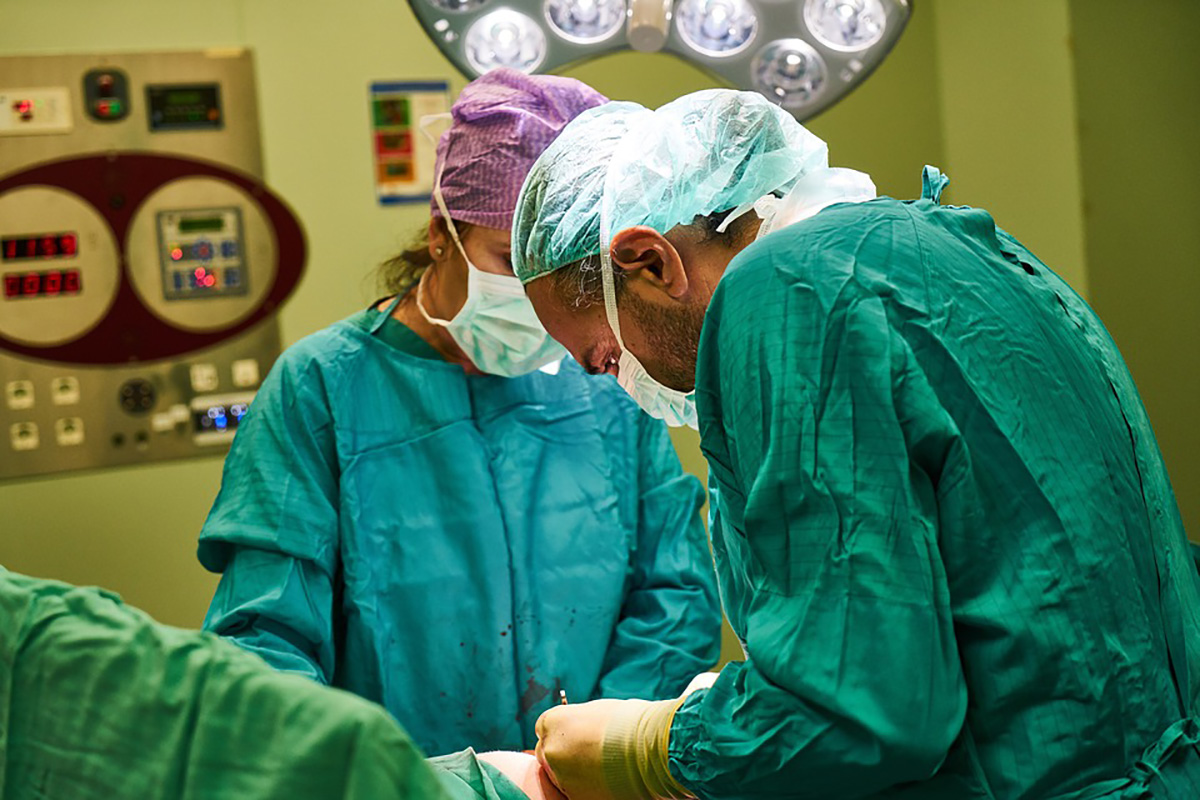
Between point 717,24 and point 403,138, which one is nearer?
→ point 717,24

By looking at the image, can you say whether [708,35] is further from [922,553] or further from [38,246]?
→ [38,246]

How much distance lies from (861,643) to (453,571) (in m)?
1.02

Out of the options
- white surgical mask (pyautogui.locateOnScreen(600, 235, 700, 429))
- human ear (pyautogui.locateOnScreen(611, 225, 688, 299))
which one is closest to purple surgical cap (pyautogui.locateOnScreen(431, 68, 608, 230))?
white surgical mask (pyautogui.locateOnScreen(600, 235, 700, 429))

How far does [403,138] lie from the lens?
121 inches

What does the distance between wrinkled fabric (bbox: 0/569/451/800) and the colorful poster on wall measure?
2.36m

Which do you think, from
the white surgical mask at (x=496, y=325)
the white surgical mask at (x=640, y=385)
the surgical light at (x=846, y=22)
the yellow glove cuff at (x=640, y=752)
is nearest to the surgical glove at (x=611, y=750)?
the yellow glove cuff at (x=640, y=752)

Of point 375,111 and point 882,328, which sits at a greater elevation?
point 375,111

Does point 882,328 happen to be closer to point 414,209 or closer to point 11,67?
point 414,209

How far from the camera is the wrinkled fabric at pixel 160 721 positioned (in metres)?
0.64

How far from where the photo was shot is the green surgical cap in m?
1.31

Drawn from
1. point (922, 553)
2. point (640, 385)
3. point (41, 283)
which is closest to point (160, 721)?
point (922, 553)

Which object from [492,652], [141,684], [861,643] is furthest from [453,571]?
[141,684]

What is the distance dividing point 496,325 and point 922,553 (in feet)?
3.49

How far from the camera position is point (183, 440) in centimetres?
301
